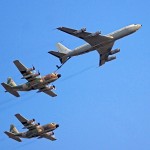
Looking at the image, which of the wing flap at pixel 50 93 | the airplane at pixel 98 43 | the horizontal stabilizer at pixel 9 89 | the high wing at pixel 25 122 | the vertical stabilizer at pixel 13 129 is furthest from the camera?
the vertical stabilizer at pixel 13 129

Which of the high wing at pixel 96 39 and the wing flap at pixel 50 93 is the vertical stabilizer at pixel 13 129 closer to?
the wing flap at pixel 50 93

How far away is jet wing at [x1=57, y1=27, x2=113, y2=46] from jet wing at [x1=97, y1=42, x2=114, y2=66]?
5.87 m

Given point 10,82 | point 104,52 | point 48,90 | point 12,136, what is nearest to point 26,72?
point 10,82

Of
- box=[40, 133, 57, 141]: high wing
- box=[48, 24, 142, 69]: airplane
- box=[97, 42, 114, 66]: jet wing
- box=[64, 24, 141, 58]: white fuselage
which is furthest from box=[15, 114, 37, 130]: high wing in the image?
box=[64, 24, 141, 58]: white fuselage

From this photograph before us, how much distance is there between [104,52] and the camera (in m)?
164

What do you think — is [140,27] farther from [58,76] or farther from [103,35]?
[58,76]

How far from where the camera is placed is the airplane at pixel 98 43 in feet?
498

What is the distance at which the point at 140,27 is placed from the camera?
153m

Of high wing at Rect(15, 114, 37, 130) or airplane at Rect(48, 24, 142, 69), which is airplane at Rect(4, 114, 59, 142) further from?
airplane at Rect(48, 24, 142, 69)

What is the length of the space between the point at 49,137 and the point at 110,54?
38.6 meters

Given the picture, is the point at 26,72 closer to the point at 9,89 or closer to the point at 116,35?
the point at 9,89

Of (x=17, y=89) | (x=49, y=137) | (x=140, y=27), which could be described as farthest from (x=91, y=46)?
(x=49, y=137)

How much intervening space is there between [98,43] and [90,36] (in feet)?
13.8

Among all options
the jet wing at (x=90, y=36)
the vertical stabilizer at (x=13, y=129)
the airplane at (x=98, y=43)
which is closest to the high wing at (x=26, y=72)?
the airplane at (x=98, y=43)
